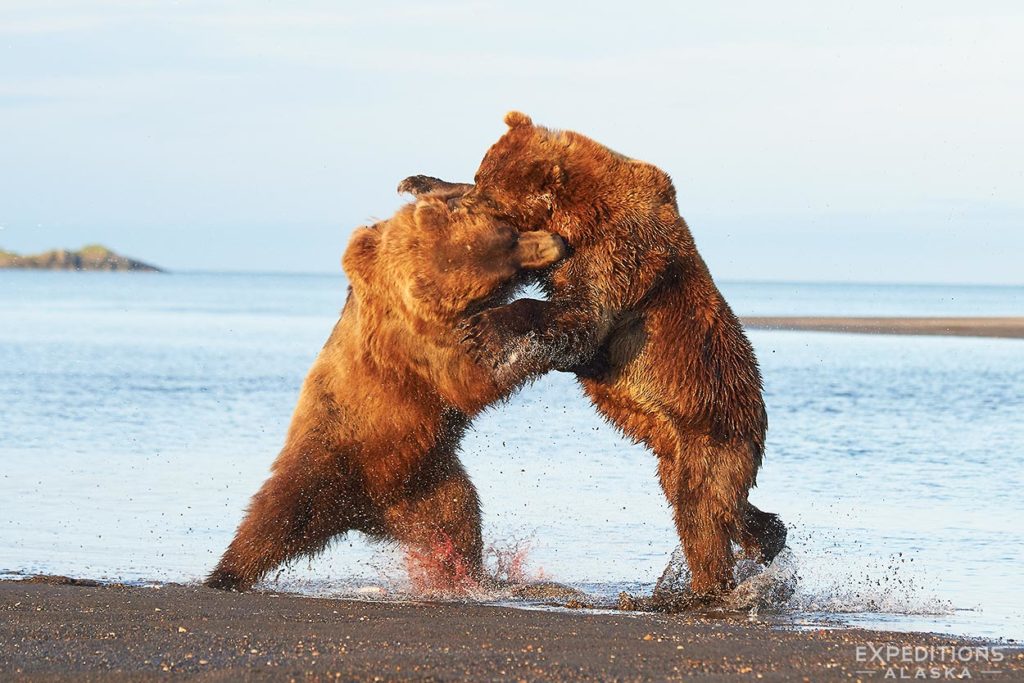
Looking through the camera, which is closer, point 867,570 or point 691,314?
point 691,314

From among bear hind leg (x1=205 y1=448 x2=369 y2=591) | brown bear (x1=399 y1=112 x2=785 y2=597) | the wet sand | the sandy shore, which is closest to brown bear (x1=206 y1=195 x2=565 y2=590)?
bear hind leg (x1=205 y1=448 x2=369 y2=591)

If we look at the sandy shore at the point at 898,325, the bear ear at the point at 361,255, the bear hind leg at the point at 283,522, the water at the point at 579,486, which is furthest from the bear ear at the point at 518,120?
the sandy shore at the point at 898,325

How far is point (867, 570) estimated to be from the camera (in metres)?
8.00

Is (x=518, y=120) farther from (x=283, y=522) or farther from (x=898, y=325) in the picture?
(x=898, y=325)

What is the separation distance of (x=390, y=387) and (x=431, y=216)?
2.85 ft

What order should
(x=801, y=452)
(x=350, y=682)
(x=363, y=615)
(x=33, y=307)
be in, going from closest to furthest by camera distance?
(x=350, y=682), (x=363, y=615), (x=801, y=452), (x=33, y=307)

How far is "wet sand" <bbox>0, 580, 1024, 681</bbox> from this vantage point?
4.75 m

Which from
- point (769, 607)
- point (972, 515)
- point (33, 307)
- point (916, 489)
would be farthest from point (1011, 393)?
point (33, 307)

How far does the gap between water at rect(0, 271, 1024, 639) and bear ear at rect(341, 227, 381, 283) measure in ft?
3.55

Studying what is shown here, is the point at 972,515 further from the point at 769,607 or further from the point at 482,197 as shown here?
the point at 482,197

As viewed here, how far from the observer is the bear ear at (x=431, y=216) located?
6.62 m

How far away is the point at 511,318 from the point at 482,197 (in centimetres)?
77

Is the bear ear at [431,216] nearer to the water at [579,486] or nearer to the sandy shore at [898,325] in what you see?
the water at [579,486]

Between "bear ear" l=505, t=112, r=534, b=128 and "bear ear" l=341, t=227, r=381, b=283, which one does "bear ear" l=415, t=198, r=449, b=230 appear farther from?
"bear ear" l=505, t=112, r=534, b=128
